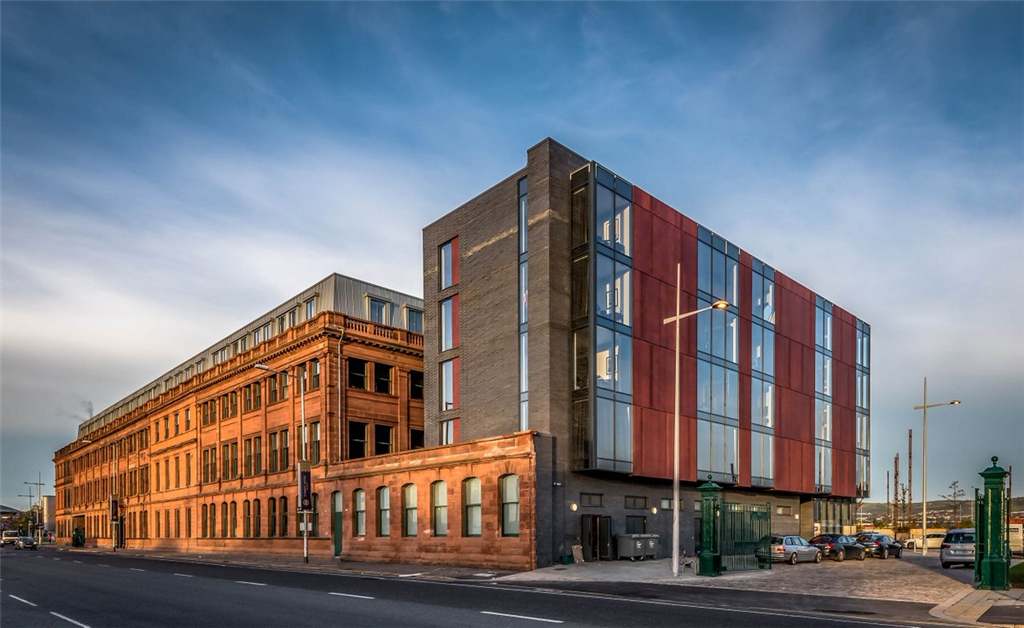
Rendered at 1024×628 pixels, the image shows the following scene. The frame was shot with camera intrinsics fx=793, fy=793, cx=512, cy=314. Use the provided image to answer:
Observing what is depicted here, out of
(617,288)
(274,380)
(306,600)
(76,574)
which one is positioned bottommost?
(76,574)

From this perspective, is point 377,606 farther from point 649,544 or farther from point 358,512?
point 358,512

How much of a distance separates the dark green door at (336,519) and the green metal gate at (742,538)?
22118 mm

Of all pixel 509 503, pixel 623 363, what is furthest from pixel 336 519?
pixel 623 363

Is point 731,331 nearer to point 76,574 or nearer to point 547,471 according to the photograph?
point 547,471

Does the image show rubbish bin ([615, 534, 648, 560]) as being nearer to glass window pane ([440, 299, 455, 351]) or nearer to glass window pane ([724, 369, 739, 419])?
glass window pane ([724, 369, 739, 419])

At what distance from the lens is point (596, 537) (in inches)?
1366

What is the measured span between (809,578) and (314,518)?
2962 cm

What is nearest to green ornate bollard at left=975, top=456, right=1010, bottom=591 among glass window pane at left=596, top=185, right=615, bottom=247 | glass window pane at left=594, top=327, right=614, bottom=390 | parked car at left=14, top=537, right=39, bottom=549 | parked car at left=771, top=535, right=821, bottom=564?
parked car at left=771, top=535, right=821, bottom=564

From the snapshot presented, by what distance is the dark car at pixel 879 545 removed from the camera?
41875 mm

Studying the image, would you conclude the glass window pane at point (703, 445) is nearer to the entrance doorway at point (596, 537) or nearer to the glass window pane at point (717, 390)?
the glass window pane at point (717, 390)

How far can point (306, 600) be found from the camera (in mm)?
19891

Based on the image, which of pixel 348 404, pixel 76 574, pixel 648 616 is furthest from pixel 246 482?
pixel 648 616

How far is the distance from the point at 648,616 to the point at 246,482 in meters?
45.0

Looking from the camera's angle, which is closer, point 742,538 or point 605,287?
point 742,538
